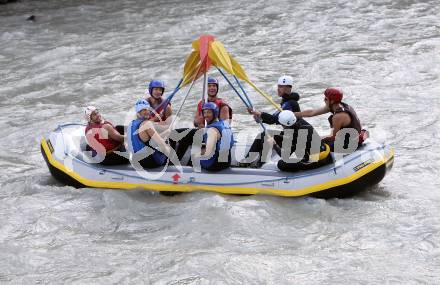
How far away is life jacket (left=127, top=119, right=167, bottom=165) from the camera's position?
7.54m

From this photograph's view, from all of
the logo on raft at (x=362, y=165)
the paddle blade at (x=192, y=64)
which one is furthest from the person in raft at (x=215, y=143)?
the logo on raft at (x=362, y=165)

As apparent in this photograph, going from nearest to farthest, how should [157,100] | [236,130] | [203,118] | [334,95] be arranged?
[334,95]
[203,118]
[157,100]
[236,130]

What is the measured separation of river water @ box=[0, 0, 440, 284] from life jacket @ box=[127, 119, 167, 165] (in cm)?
50

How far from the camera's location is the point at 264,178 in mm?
7352

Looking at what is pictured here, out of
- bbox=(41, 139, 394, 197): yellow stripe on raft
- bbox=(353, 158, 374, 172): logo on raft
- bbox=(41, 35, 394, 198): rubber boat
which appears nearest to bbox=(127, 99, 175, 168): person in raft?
bbox=(41, 35, 394, 198): rubber boat

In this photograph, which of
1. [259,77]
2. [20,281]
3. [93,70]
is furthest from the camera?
[93,70]

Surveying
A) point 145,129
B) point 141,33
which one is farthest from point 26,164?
point 141,33

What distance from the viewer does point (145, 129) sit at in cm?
750

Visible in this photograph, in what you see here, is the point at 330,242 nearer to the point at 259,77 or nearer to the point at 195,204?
the point at 195,204

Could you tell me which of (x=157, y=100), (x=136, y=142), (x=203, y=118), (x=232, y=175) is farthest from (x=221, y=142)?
(x=157, y=100)

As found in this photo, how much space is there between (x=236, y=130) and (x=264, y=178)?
337 centimetres

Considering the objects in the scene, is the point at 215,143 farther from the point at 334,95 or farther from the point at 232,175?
the point at 334,95

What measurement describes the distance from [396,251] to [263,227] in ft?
4.66

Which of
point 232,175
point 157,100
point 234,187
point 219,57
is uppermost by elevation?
point 219,57
